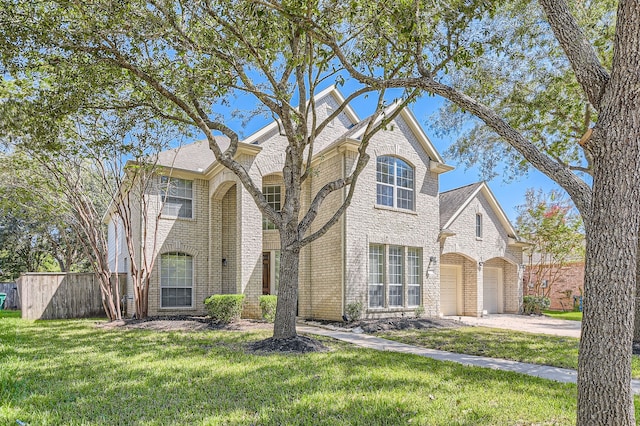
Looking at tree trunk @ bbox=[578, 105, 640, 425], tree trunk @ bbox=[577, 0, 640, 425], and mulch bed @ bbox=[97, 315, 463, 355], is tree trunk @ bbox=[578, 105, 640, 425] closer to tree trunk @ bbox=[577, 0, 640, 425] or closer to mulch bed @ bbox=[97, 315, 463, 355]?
tree trunk @ bbox=[577, 0, 640, 425]

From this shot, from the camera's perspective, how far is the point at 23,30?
737 centimetres

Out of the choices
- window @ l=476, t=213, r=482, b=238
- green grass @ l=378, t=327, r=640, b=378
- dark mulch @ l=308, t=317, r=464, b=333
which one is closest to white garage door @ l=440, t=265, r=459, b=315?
window @ l=476, t=213, r=482, b=238

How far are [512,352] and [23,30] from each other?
11.4m

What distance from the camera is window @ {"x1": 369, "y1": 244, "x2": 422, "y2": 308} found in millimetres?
14914

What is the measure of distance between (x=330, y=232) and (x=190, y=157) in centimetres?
706

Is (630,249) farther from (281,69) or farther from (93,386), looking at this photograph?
(281,69)

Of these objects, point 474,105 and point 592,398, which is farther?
point 474,105

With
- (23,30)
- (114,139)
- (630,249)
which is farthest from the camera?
(114,139)

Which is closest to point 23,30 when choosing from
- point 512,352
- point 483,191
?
point 512,352

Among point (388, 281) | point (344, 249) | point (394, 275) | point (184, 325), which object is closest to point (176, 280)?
point (184, 325)

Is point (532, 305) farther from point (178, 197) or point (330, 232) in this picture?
point (178, 197)

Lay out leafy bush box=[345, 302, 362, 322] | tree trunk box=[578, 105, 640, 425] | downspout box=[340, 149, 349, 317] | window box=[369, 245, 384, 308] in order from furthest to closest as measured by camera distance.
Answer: window box=[369, 245, 384, 308] < downspout box=[340, 149, 349, 317] < leafy bush box=[345, 302, 362, 322] < tree trunk box=[578, 105, 640, 425]

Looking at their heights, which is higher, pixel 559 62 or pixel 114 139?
pixel 559 62

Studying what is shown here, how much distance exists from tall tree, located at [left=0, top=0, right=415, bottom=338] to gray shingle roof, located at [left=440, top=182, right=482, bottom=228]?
10.2m
